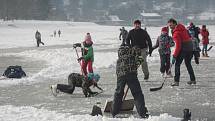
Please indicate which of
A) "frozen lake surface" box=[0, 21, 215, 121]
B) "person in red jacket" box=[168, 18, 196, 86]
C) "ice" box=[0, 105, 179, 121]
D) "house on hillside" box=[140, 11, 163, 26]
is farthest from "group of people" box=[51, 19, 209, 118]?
"house on hillside" box=[140, 11, 163, 26]

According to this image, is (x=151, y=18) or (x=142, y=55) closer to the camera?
(x=142, y=55)

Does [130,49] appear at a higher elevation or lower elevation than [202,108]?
higher

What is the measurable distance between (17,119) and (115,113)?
179 centimetres

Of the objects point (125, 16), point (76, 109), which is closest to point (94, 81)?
point (76, 109)

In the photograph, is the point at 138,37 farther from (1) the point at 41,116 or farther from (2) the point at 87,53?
(1) the point at 41,116

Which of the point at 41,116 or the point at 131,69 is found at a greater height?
the point at 131,69

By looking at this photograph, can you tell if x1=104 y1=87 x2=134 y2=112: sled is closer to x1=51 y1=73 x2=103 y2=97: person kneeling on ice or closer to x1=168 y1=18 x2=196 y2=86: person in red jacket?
x1=51 y1=73 x2=103 y2=97: person kneeling on ice

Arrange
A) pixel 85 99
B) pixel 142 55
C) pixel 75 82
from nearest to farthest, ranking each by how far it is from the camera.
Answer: pixel 85 99 → pixel 75 82 → pixel 142 55

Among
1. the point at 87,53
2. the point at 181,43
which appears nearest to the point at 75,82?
the point at 87,53

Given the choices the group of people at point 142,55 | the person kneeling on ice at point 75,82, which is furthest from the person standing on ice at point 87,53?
the person kneeling on ice at point 75,82

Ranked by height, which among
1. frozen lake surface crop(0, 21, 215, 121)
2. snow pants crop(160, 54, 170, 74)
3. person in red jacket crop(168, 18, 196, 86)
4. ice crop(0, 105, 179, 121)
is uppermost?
person in red jacket crop(168, 18, 196, 86)

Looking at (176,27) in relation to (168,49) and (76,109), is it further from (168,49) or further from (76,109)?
(76,109)

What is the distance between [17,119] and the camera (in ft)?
25.4

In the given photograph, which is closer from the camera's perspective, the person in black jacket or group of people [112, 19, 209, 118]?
group of people [112, 19, 209, 118]
